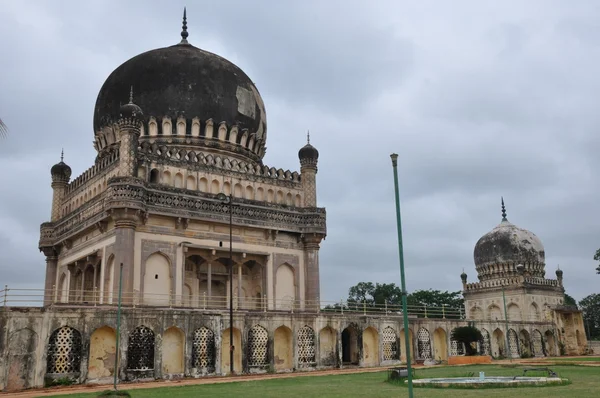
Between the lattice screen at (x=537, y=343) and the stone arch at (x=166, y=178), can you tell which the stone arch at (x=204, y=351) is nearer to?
the stone arch at (x=166, y=178)

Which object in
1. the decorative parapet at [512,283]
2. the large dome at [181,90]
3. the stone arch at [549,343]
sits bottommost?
the stone arch at [549,343]

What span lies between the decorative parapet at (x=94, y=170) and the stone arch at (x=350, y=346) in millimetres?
13552

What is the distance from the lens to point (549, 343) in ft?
140

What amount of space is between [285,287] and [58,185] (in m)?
13.9

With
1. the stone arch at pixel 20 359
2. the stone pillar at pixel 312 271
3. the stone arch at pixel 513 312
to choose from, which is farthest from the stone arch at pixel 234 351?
the stone arch at pixel 513 312

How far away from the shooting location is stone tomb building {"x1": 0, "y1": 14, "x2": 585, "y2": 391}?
21.6 meters

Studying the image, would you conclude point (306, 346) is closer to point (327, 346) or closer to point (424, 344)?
point (327, 346)

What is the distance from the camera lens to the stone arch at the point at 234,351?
24227 millimetres

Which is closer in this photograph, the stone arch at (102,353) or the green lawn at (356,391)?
the green lawn at (356,391)

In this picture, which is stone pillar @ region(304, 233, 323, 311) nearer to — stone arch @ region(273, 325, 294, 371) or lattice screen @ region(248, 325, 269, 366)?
stone arch @ region(273, 325, 294, 371)

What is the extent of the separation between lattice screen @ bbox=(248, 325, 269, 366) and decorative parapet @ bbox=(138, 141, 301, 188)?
8.62 m

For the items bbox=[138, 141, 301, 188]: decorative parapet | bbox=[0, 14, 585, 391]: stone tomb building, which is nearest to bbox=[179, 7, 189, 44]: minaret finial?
bbox=[0, 14, 585, 391]: stone tomb building

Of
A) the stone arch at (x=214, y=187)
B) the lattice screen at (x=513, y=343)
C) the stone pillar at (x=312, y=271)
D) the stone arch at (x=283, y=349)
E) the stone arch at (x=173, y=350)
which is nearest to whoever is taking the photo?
the stone arch at (x=173, y=350)

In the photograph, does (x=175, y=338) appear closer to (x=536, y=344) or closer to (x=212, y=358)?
(x=212, y=358)
